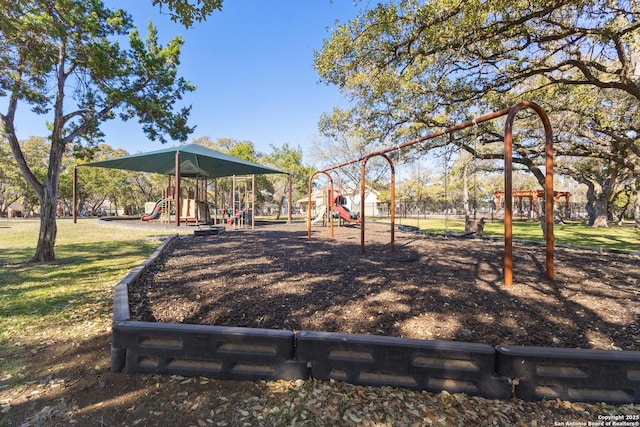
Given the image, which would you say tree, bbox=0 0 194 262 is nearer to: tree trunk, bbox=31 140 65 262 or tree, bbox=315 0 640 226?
tree trunk, bbox=31 140 65 262

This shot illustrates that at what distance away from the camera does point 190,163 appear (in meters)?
13.4

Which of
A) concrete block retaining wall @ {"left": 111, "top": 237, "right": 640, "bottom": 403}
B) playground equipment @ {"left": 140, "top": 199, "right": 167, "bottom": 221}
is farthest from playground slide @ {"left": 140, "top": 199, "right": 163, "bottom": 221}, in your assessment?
concrete block retaining wall @ {"left": 111, "top": 237, "right": 640, "bottom": 403}

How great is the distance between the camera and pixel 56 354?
2.17 m

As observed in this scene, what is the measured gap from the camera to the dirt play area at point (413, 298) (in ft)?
7.58

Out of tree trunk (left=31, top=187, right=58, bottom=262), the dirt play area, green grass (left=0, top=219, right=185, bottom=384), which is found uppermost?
tree trunk (left=31, top=187, right=58, bottom=262)

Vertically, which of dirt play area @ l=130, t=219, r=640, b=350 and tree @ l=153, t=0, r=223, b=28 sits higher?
tree @ l=153, t=0, r=223, b=28

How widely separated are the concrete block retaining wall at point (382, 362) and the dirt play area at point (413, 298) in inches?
17.2

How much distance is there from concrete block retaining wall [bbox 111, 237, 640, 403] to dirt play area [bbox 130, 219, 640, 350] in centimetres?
44

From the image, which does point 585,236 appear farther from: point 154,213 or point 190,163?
point 154,213

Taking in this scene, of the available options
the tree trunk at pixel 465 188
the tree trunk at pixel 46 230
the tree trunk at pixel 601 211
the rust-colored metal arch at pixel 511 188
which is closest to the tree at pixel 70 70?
the tree trunk at pixel 46 230

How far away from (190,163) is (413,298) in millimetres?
12793

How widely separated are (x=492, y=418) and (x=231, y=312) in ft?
6.74

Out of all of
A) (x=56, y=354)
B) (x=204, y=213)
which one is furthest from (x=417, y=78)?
(x=204, y=213)

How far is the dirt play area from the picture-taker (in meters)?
→ 2.31
